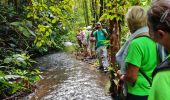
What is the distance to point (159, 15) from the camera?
164cm

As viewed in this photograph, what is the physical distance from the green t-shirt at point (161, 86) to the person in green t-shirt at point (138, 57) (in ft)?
5.09

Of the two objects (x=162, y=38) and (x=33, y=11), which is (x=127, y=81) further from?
(x=33, y=11)

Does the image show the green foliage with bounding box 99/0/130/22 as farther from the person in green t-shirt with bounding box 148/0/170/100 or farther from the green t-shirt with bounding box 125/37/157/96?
the person in green t-shirt with bounding box 148/0/170/100

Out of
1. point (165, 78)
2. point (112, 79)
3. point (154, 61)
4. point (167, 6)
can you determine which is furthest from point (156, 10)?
point (112, 79)

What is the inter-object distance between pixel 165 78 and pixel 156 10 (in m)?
0.39

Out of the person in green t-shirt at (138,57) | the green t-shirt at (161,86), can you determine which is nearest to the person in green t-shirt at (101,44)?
the person in green t-shirt at (138,57)

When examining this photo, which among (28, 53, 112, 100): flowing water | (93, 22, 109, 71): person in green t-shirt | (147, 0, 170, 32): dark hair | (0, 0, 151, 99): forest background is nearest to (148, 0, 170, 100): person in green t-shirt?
(147, 0, 170, 32): dark hair

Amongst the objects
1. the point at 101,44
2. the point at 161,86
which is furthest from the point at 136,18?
the point at 101,44

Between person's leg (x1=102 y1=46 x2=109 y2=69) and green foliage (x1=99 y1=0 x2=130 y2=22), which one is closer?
green foliage (x1=99 y1=0 x2=130 y2=22)

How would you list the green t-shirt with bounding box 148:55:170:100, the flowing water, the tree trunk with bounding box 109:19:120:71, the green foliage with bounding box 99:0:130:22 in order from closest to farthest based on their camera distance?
the green t-shirt with bounding box 148:55:170:100
the green foliage with bounding box 99:0:130:22
the flowing water
the tree trunk with bounding box 109:19:120:71

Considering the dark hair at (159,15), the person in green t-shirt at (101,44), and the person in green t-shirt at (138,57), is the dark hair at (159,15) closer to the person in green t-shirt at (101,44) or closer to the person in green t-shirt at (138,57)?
the person in green t-shirt at (138,57)

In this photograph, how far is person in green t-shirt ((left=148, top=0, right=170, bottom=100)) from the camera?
59.8 inches

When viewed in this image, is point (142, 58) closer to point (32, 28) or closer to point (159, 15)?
point (159, 15)

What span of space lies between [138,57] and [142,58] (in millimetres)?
85
